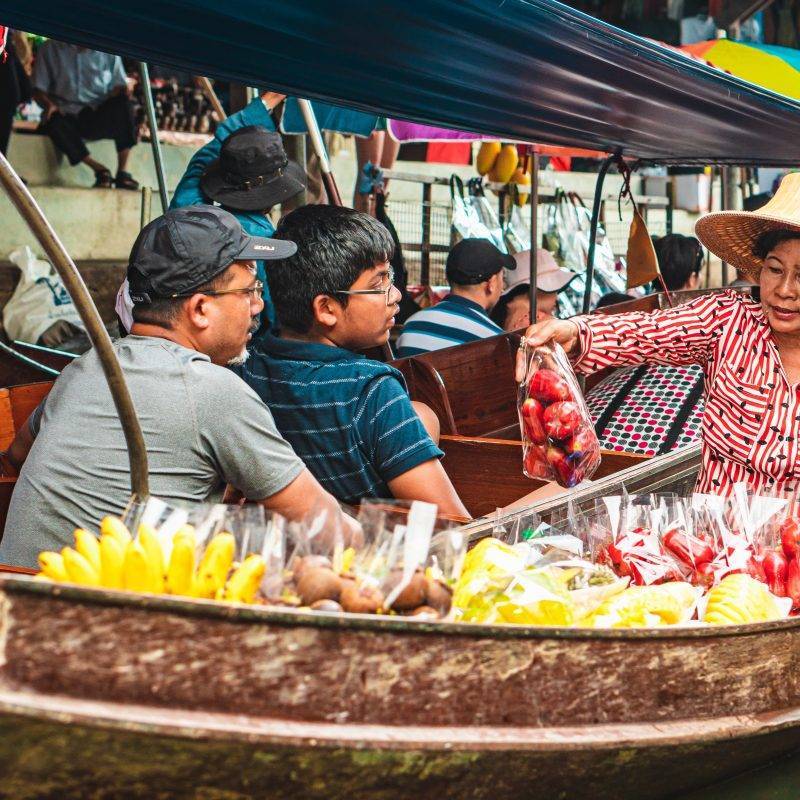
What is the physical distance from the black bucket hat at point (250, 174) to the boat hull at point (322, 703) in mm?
2545

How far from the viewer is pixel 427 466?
2732 millimetres

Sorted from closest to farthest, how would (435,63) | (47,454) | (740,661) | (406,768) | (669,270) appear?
(406,768) < (740,661) < (47,454) < (435,63) < (669,270)

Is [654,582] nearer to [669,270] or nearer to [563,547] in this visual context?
[563,547]

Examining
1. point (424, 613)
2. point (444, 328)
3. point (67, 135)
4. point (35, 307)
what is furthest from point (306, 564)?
point (67, 135)

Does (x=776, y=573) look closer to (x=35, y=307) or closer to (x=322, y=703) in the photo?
(x=322, y=703)

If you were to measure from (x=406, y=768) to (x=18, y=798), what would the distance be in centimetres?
54

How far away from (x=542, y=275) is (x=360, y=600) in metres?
4.32

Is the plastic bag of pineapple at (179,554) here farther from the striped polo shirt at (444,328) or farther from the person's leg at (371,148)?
the person's leg at (371,148)

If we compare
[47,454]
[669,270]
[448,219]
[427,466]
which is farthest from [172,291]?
[448,219]

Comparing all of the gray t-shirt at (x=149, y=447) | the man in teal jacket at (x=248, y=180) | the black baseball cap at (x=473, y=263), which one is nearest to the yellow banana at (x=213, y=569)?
the gray t-shirt at (x=149, y=447)

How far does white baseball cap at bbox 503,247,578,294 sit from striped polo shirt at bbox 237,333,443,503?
10.1 feet

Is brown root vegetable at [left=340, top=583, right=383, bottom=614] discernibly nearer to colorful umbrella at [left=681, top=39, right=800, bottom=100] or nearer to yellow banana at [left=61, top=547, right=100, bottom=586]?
yellow banana at [left=61, top=547, right=100, bottom=586]

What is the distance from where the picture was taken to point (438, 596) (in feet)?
5.85

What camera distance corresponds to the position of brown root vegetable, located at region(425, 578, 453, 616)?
177 centimetres
